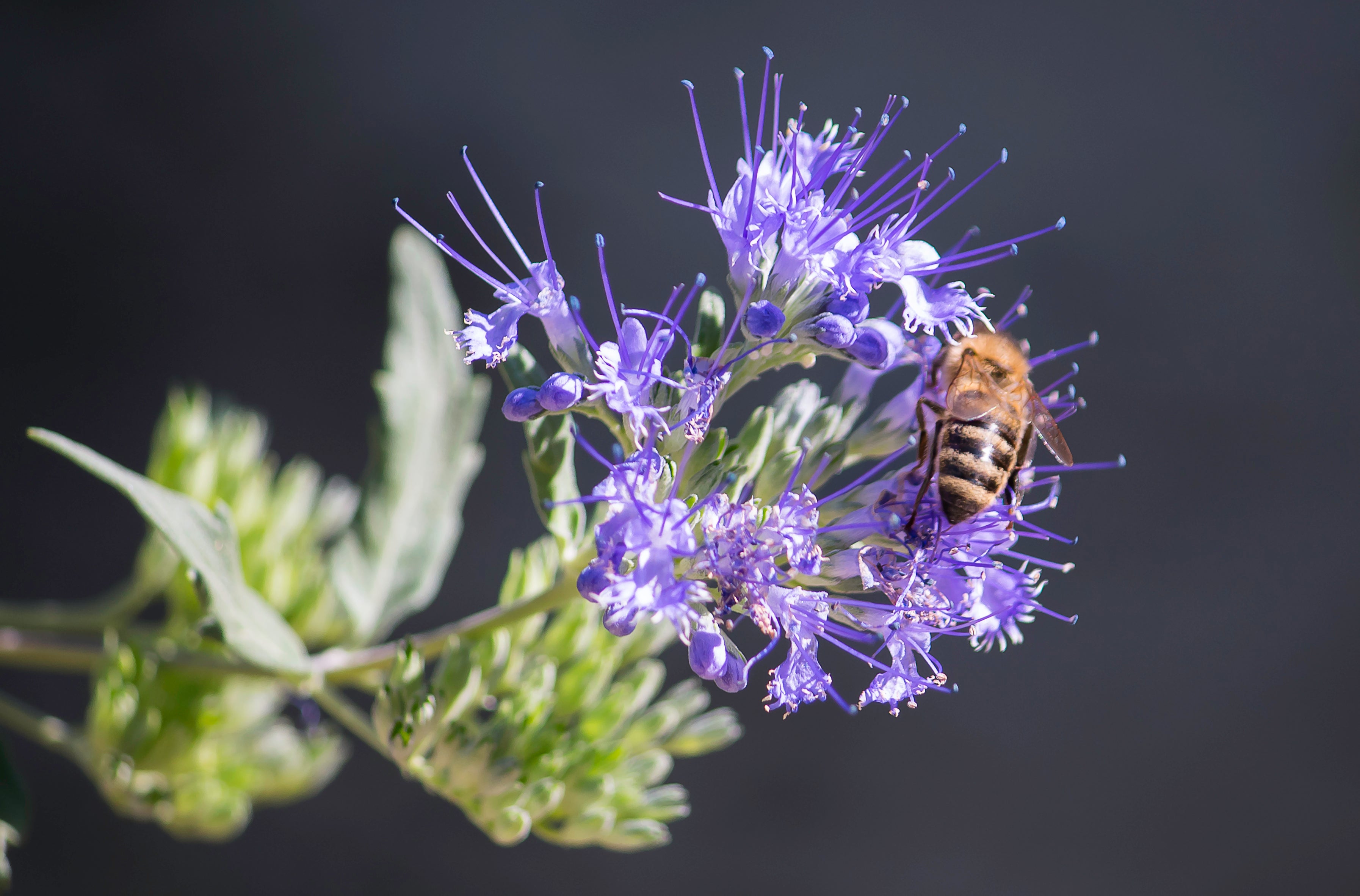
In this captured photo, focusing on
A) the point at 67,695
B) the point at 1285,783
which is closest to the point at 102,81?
the point at 67,695

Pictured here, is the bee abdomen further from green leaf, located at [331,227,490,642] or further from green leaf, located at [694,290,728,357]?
green leaf, located at [331,227,490,642]

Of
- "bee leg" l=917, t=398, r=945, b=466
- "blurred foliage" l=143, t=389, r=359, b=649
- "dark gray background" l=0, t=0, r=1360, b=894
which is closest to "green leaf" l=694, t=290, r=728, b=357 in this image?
"bee leg" l=917, t=398, r=945, b=466

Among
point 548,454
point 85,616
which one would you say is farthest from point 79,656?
point 548,454

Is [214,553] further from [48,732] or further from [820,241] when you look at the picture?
[820,241]

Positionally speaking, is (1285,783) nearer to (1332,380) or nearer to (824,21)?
(1332,380)

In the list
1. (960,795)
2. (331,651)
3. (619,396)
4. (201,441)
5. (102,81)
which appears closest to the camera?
(619,396)

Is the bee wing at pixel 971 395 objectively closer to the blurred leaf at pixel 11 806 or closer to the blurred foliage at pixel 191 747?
the blurred foliage at pixel 191 747
